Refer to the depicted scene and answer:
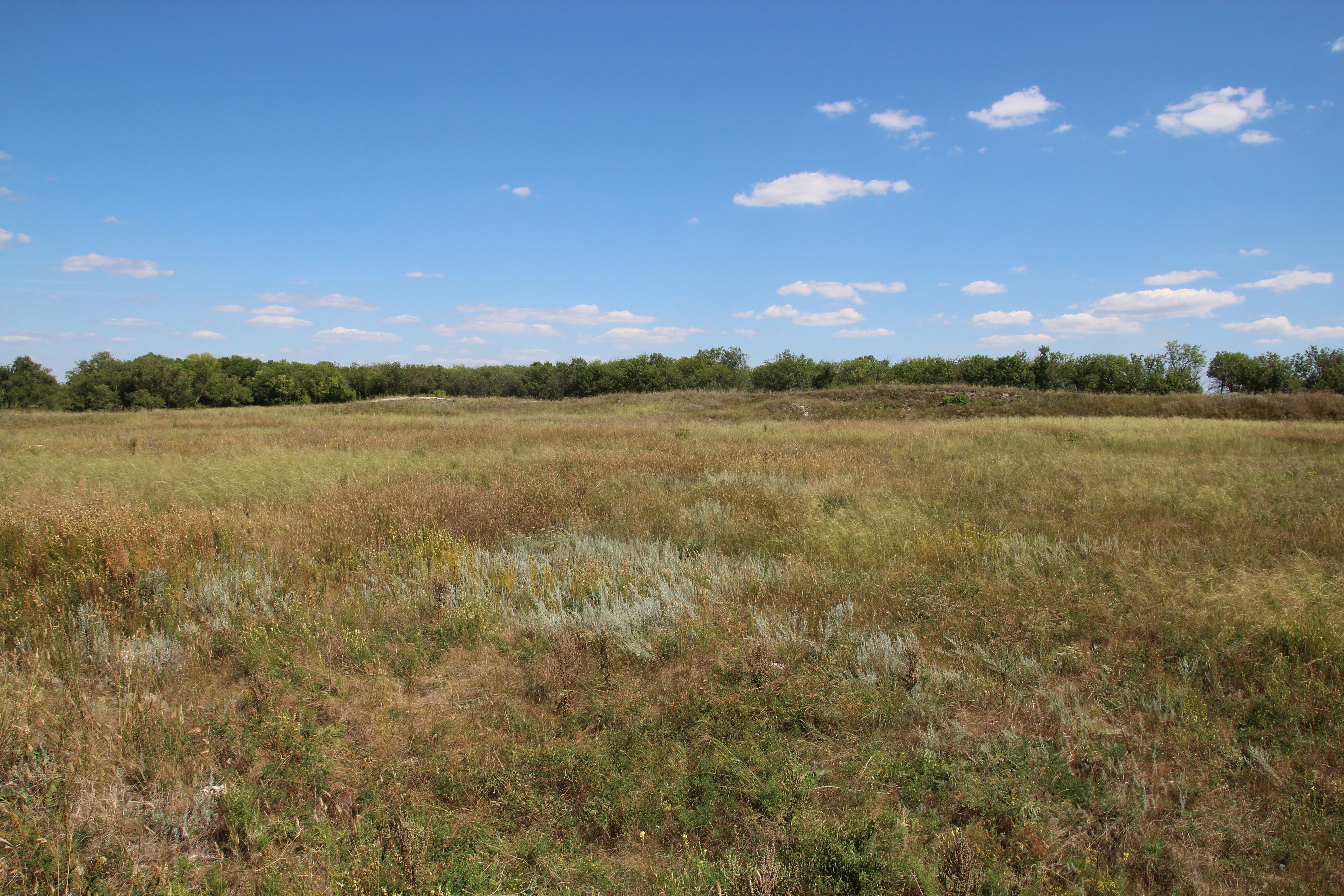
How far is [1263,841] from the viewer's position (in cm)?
261

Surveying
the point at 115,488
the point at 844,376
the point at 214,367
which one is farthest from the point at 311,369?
the point at 115,488

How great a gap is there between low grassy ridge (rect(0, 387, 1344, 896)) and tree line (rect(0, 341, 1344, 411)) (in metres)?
38.4

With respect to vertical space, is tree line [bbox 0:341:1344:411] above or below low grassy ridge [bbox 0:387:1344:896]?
above

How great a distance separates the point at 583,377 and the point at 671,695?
101 metres

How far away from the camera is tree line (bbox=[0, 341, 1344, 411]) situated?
61.9 metres

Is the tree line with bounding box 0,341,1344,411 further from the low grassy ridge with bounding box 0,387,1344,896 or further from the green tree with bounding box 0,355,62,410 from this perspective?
the low grassy ridge with bounding box 0,387,1344,896

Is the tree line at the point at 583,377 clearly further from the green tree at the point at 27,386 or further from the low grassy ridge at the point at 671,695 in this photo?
the low grassy ridge at the point at 671,695

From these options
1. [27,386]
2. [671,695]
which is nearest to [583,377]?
[27,386]

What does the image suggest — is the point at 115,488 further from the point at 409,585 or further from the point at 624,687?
the point at 624,687

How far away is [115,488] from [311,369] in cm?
10355

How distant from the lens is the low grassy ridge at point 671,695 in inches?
101

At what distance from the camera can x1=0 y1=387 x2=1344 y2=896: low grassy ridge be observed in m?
2.57

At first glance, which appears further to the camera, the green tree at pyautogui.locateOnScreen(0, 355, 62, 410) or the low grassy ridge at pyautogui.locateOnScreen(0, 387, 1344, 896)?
the green tree at pyautogui.locateOnScreen(0, 355, 62, 410)

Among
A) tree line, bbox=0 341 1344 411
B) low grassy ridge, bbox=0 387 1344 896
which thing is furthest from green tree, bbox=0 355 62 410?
low grassy ridge, bbox=0 387 1344 896
